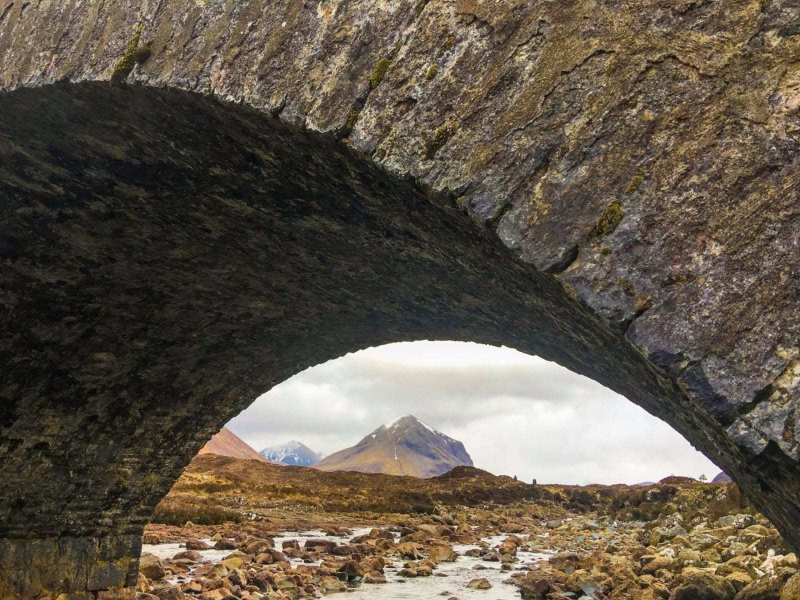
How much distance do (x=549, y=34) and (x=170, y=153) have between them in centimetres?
189

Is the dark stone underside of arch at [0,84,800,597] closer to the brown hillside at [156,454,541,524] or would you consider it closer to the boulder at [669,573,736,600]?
the boulder at [669,573,736,600]

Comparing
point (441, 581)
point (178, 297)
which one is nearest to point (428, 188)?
point (178, 297)

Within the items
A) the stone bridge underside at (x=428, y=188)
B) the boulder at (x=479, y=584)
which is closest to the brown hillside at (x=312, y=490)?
the boulder at (x=479, y=584)

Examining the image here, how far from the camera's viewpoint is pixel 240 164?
11.1 feet

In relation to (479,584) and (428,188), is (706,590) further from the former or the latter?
(428,188)

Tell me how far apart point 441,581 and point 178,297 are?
32.6 feet

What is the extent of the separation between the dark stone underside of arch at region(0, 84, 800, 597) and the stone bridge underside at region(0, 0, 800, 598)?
0.02 m

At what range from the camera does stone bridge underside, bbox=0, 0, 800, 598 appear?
2020 mm

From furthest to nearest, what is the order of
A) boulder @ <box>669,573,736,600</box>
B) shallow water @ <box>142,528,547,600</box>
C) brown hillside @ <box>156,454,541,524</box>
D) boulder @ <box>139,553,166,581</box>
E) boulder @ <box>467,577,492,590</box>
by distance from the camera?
1. brown hillside @ <box>156,454,541,524</box>
2. boulder @ <box>467,577,492,590</box>
3. shallow water @ <box>142,528,547,600</box>
4. boulder @ <box>139,553,166,581</box>
5. boulder @ <box>669,573,736,600</box>

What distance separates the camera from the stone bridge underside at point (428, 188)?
2020 millimetres

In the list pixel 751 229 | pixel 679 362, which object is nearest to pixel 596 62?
pixel 751 229

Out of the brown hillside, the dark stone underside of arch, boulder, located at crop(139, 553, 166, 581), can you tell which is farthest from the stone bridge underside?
the brown hillside

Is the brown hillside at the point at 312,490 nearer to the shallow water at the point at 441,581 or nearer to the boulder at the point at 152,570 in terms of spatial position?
the shallow water at the point at 441,581

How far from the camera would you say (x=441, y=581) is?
13.3 m
